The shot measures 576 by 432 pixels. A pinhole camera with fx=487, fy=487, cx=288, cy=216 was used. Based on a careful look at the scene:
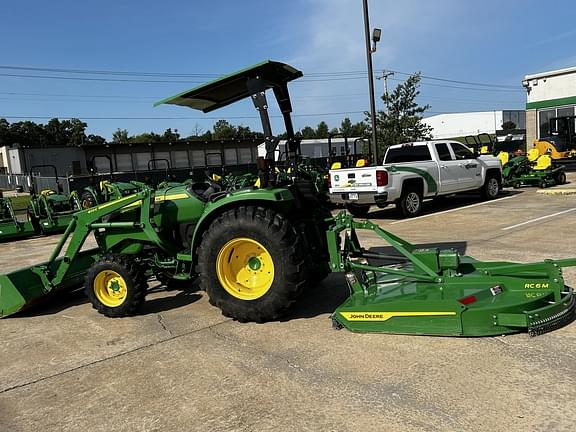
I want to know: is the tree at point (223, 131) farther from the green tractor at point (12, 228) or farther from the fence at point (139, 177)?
the green tractor at point (12, 228)

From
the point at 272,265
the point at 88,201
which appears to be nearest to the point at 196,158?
the point at 88,201

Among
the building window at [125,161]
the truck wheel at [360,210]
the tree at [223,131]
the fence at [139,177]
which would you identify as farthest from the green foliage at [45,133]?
the truck wheel at [360,210]

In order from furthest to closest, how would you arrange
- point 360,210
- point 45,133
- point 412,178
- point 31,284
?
point 45,133 < point 360,210 < point 412,178 < point 31,284

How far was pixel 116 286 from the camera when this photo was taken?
17.6 feet

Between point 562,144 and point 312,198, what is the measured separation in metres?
22.1

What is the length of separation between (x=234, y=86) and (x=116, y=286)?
253 centimetres

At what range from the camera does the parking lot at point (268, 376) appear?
3.04 m

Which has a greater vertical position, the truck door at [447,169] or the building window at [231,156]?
the building window at [231,156]

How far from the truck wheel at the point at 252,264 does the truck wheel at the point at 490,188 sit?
37.8 feet

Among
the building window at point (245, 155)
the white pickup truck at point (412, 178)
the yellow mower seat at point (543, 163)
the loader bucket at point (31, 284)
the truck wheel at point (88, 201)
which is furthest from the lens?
the building window at point (245, 155)

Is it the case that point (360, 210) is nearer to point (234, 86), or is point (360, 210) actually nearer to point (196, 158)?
point (234, 86)

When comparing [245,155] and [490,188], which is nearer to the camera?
[490,188]

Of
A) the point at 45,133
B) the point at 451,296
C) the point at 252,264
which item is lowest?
the point at 451,296

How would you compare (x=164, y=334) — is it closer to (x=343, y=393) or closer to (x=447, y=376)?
(x=343, y=393)
